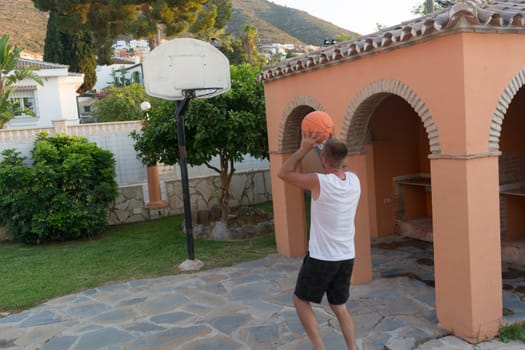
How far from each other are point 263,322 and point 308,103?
338cm

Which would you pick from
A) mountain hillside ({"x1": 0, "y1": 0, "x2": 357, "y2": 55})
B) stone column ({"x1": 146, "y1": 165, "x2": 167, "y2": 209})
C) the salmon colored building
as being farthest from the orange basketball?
mountain hillside ({"x1": 0, "y1": 0, "x2": 357, "y2": 55})

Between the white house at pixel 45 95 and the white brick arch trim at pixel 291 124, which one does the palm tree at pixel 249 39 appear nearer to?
the white house at pixel 45 95

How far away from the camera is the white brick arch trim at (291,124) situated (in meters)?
7.85

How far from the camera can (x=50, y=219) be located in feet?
36.1

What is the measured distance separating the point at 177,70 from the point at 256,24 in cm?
5070

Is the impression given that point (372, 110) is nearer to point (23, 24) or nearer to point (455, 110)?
point (455, 110)

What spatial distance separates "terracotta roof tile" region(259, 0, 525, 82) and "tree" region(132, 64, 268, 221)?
11.0ft

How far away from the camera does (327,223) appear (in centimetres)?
392

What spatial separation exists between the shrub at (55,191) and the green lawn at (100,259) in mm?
411

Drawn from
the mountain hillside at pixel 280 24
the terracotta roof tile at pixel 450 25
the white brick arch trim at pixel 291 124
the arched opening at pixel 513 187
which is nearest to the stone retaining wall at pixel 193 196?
the white brick arch trim at pixel 291 124

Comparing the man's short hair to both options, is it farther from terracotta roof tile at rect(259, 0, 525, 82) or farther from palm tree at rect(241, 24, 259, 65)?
palm tree at rect(241, 24, 259, 65)

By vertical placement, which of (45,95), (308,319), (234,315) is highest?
(45,95)

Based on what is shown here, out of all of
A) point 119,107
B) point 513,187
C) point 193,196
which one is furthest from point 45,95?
point 513,187

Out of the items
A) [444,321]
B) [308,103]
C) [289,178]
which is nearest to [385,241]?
[308,103]
